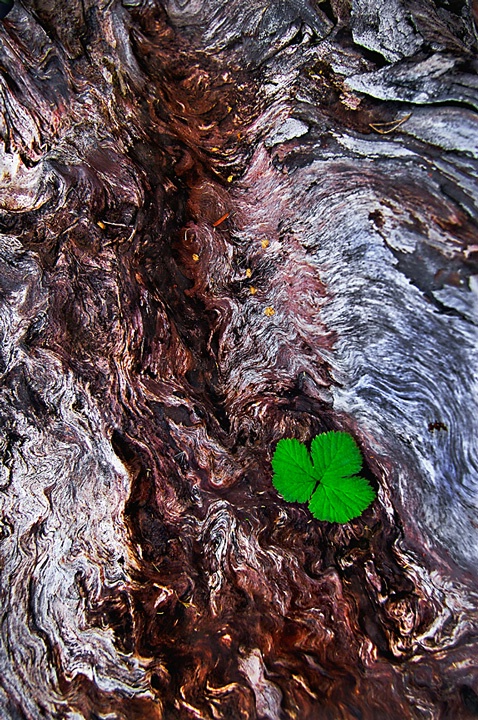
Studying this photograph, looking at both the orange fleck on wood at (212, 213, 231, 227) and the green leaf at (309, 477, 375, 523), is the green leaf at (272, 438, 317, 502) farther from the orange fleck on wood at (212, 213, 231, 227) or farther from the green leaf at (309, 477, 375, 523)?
the orange fleck on wood at (212, 213, 231, 227)

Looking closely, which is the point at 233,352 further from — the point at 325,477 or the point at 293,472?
the point at 325,477

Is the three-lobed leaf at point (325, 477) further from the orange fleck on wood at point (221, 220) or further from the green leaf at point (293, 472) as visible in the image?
the orange fleck on wood at point (221, 220)

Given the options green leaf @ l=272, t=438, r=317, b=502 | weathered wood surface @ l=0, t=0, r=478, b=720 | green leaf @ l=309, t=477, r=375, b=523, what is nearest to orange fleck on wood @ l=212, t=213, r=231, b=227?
weathered wood surface @ l=0, t=0, r=478, b=720

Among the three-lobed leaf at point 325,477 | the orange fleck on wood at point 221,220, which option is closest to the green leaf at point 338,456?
the three-lobed leaf at point 325,477

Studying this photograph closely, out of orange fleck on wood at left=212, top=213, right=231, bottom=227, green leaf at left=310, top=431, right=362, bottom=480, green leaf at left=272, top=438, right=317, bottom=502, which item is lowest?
green leaf at left=272, top=438, right=317, bottom=502

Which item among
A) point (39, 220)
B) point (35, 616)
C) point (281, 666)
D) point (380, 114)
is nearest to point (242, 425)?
point (281, 666)

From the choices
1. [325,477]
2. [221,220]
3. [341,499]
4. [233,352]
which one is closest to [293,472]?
[325,477]
